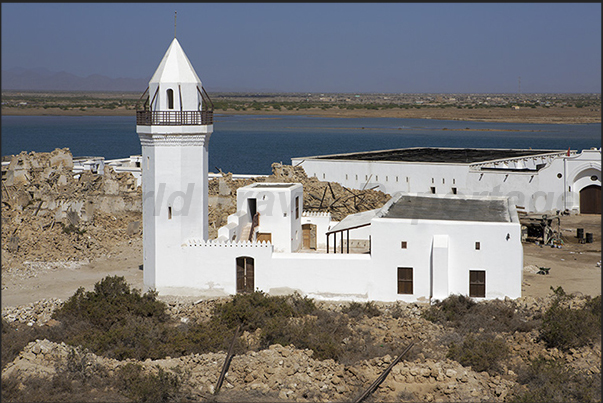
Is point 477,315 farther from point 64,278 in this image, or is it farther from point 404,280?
point 64,278

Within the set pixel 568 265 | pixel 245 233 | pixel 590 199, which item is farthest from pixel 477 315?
pixel 590 199

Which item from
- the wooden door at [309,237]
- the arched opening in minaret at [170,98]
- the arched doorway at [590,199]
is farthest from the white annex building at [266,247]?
the arched doorway at [590,199]

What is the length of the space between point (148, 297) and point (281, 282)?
12.8 feet

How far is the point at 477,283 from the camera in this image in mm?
21047

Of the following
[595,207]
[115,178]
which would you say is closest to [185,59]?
[115,178]

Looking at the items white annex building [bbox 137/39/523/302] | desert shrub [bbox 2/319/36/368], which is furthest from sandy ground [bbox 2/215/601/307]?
desert shrub [bbox 2/319/36/368]

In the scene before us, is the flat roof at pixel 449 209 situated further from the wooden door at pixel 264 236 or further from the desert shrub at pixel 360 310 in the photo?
the wooden door at pixel 264 236

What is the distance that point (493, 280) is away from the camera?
824 inches

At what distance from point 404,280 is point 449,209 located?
4.02 meters

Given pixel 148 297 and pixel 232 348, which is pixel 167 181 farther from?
pixel 232 348

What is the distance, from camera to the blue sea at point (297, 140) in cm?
9006

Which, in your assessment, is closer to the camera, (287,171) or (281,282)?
(281,282)

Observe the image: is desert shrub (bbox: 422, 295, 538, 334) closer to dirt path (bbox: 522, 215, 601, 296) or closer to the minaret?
dirt path (bbox: 522, 215, 601, 296)

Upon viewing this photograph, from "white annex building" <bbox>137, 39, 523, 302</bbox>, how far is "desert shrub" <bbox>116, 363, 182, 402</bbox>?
6762mm
